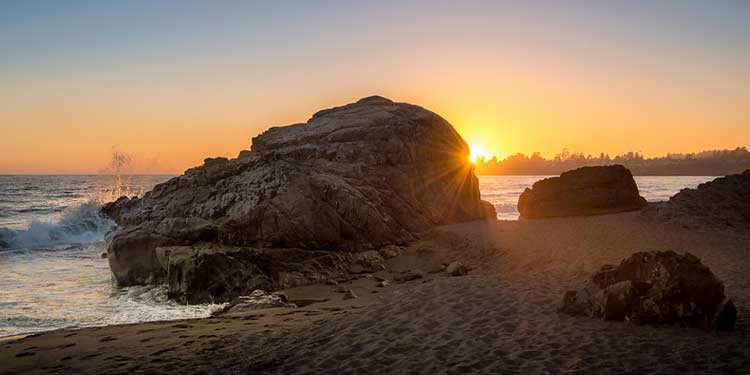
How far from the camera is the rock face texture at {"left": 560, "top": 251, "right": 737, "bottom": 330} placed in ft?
30.6

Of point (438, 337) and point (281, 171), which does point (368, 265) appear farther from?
point (438, 337)

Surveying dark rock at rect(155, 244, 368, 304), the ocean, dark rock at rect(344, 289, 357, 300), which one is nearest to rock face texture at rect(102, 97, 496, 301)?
dark rock at rect(155, 244, 368, 304)

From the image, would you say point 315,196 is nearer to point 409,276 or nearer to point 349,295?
point 409,276

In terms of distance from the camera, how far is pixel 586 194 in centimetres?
3073

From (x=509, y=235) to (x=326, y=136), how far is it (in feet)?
38.6

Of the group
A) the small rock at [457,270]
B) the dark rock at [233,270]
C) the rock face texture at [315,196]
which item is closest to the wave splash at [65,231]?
the rock face texture at [315,196]

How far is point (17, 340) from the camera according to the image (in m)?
11.0

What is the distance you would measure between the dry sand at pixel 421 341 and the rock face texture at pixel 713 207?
9097 millimetres

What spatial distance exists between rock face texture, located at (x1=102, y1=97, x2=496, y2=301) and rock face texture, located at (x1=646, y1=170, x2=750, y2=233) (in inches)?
421

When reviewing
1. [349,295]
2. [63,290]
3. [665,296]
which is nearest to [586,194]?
[349,295]

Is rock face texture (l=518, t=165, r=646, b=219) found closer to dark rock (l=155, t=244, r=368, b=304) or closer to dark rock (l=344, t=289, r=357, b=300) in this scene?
dark rock (l=155, t=244, r=368, b=304)

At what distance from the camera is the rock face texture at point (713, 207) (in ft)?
78.2

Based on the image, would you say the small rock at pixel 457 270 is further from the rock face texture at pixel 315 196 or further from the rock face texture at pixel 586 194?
the rock face texture at pixel 586 194

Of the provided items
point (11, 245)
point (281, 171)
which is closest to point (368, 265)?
point (281, 171)
